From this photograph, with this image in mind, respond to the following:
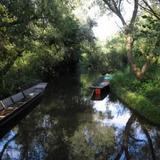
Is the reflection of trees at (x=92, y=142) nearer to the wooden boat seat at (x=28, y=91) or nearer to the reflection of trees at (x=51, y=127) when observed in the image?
the reflection of trees at (x=51, y=127)

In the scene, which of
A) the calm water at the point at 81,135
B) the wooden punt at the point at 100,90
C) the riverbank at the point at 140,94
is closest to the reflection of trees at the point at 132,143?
the calm water at the point at 81,135

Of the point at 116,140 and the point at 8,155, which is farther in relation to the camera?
the point at 116,140

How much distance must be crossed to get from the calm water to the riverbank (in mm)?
482

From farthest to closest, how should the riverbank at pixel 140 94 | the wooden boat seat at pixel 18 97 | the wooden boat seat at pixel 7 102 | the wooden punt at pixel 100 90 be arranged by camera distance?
the wooden punt at pixel 100 90
the wooden boat seat at pixel 18 97
the wooden boat seat at pixel 7 102
the riverbank at pixel 140 94

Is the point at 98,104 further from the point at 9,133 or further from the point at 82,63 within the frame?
the point at 82,63

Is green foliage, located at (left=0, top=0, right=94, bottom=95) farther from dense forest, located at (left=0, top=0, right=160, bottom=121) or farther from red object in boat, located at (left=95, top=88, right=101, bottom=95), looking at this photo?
red object in boat, located at (left=95, top=88, right=101, bottom=95)

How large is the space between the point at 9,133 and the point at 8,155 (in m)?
2.95

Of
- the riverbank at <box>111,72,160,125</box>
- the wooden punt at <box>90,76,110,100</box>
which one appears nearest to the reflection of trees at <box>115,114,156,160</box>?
the riverbank at <box>111,72,160,125</box>

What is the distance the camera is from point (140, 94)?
20.1 m

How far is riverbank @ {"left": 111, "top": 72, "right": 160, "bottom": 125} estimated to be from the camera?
16.3 m

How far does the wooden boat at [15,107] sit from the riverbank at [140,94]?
5.98 metres

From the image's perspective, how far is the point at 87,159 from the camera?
37.8 ft

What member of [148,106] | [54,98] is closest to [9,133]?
[148,106]

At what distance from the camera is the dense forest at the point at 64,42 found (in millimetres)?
15055
